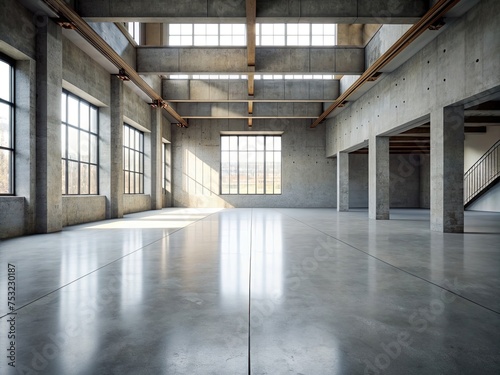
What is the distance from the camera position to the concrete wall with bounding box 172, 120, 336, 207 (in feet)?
107

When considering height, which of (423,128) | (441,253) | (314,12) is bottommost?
(441,253)

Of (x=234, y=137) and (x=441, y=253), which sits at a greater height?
(x=234, y=137)

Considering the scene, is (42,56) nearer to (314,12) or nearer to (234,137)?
(314,12)

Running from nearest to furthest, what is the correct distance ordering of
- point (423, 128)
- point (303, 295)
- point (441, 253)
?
point (303, 295) < point (441, 253) < point (423, 128)

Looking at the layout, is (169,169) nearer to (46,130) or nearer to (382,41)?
(46,130)

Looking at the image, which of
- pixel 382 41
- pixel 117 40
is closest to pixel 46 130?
pixel 117 40

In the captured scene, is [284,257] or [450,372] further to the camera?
[284,257]

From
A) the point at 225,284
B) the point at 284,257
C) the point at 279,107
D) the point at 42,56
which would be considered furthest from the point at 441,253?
the point at 279,107

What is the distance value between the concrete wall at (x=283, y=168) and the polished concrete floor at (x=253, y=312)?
2454cm

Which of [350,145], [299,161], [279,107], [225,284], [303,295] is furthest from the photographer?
[299,161]

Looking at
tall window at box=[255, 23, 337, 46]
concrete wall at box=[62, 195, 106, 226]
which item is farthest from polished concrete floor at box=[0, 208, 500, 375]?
tall window at box=[255, 23, 337, 46]

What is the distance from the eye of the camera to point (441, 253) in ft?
26.6

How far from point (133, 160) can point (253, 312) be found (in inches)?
882

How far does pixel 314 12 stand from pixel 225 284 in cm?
1105
